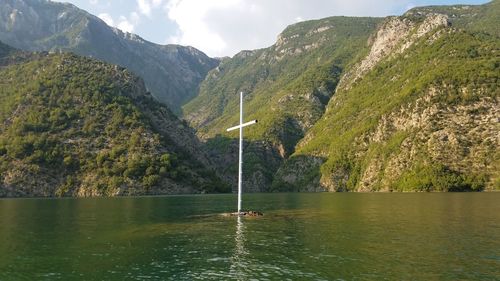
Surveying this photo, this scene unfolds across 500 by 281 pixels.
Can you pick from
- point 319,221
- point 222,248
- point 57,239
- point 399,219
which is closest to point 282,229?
point 319,221

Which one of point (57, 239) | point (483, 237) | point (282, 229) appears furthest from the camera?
point (282, 229)

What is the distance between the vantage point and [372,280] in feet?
110

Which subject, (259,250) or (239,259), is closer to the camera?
(239,259)

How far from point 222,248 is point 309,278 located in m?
16.3

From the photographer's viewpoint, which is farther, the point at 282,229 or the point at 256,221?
the point at 256,221

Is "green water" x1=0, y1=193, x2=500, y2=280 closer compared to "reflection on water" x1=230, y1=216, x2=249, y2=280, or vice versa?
"green water" x1=0, y1=193, x2=500, y2=280

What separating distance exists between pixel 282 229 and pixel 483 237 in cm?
2509

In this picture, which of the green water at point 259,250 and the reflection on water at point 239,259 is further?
the reflection on water at point 239,259

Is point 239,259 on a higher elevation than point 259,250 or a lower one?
lower

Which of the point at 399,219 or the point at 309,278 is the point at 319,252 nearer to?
the point at 309,278

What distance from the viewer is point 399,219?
7638 cm

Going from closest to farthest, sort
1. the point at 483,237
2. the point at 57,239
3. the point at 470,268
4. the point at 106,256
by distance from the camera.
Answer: the point at 470,268 < the point at 106,256 < the point at 483,237 < the point at 57,239

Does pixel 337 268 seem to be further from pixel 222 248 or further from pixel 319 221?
pixel 319 221

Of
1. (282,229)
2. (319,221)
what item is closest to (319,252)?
(282,229)
